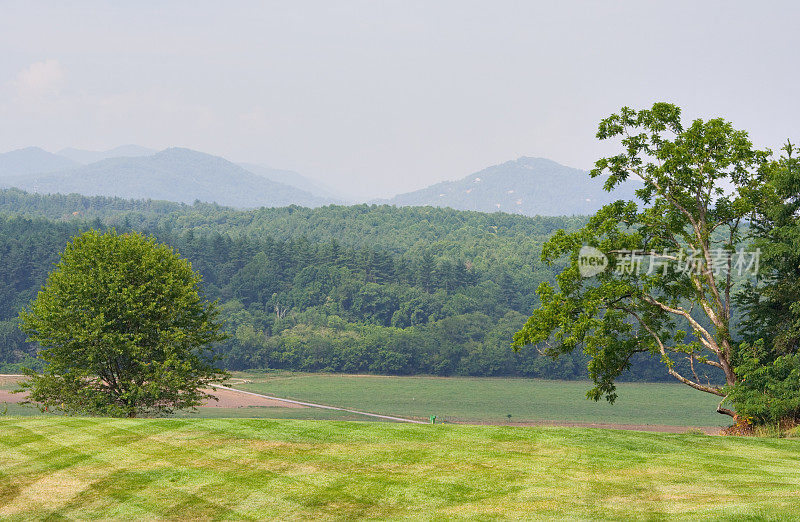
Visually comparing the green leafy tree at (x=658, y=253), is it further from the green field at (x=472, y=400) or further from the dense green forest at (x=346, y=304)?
the dense green forest at (x=346, y=304)

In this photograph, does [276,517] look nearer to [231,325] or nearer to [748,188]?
[748,188]

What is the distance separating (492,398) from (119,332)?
274 feet

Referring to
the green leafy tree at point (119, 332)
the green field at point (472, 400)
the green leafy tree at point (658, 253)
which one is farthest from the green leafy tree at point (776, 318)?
the green field at point (472, 400)

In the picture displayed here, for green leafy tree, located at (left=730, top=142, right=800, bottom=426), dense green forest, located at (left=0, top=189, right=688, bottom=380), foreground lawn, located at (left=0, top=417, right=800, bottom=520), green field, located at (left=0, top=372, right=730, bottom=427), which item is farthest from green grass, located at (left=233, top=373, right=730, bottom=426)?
foreground lawn, located at (left=0, top=417, right=800, bottom=520)

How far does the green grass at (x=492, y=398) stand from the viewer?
325 feet

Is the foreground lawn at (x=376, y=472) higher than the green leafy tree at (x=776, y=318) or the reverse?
the reverse

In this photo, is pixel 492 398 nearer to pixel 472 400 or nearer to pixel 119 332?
pixel 472 400

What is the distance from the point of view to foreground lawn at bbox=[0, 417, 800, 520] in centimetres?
1487

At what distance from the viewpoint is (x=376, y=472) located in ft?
58.3

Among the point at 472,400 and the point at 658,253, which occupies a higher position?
the point at 658,253

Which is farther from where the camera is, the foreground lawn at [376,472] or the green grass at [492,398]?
the green grass at [492,398]

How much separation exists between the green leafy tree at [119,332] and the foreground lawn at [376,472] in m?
13.4

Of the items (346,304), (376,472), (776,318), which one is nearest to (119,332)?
(376,472)

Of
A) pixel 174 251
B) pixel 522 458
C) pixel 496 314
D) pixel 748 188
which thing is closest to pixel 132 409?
pixel 174 251
